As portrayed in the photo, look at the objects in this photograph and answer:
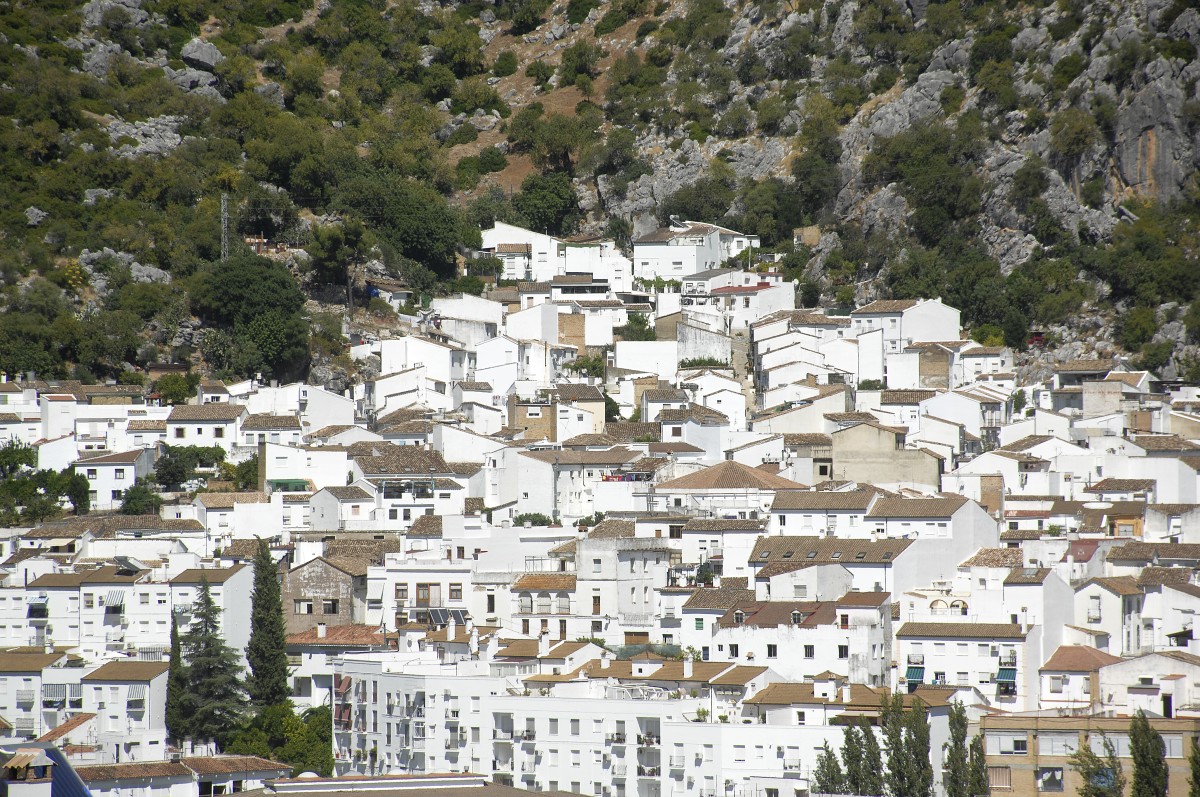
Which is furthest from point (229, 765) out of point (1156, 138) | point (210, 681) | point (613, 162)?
point (613, 162)

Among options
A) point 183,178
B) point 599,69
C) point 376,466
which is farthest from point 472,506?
point 599,69

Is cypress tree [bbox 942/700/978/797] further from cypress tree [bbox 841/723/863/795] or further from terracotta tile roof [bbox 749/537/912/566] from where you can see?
terracotta tile roof [bbox 749/537/912/566]

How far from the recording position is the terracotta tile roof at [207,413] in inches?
2379

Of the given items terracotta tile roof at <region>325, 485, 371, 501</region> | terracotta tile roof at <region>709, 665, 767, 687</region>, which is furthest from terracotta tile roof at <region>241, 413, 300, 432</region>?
terracotta tile roof at <region>709, 665, 767, 687</region>

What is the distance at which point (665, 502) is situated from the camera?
53062 mm

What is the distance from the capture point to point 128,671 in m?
45.4

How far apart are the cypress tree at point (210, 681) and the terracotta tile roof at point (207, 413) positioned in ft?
46.1

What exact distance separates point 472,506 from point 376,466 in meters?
3.38

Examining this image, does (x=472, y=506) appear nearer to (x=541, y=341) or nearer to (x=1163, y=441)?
(x=541, y=341)

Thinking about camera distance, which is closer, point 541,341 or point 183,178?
point 541,341

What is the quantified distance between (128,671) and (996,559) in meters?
21.2

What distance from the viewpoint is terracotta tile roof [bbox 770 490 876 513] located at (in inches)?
1959

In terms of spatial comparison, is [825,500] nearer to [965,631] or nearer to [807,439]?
[807,439]

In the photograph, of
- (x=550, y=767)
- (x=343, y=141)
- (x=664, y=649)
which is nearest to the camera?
(x=550, y=767)
